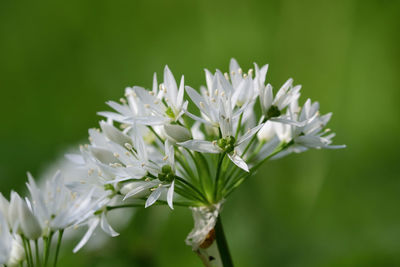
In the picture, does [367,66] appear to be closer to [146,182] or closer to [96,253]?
[96,253]

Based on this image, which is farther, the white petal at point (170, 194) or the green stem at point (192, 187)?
the green stem at point (192, 187)

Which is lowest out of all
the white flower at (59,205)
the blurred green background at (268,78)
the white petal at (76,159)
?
the blurred green background at (268,78)

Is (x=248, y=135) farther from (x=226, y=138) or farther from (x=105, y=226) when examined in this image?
(x=105, y=226)

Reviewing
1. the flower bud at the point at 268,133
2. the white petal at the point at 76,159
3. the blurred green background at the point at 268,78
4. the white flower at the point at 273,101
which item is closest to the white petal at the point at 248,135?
the white flower at the point at 273,101

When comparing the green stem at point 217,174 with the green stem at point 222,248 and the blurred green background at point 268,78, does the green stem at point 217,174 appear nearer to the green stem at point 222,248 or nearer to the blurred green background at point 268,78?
the green stem at point 222,248

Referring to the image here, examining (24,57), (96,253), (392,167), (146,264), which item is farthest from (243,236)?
(24,57)

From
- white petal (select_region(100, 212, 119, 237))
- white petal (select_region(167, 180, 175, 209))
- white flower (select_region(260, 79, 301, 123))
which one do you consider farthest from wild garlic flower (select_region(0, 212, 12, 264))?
white flower (select_region(260, 79, 301, 123))

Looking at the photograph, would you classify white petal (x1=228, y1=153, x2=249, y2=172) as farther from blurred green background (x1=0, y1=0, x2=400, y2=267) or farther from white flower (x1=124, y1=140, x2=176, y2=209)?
blurred green background (x1=0, y1=0, x2=400, y2=267)
